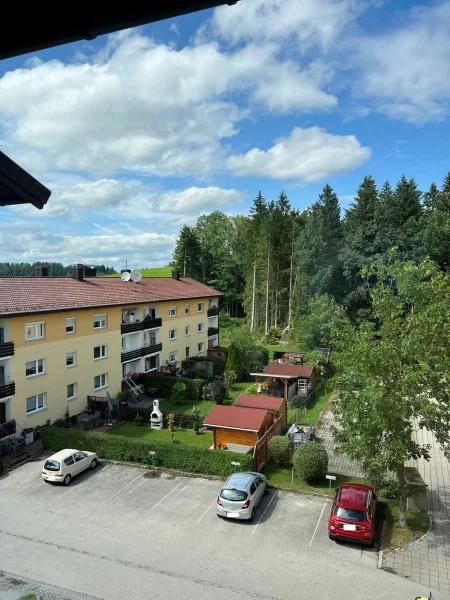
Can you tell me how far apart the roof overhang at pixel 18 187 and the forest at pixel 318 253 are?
3525 cm

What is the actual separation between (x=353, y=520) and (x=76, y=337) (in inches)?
759

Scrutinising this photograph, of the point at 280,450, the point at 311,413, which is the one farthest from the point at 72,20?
the point at 311,413

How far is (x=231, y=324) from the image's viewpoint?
6788 cm

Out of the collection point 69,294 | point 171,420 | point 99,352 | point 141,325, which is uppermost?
point 69,294

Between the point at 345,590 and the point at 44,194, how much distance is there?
44.5ft

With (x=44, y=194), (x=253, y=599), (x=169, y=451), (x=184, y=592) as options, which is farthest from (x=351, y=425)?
(x=44, y=194)

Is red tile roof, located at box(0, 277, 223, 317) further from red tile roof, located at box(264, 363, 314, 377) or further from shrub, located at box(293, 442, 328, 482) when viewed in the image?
shrub, located at box(293, 442, 328, 482)

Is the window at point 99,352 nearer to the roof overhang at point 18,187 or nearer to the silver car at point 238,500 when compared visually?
the silver car at point 238,500

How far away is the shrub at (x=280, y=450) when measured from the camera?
2067cm

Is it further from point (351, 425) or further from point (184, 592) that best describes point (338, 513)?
point (184, 592)

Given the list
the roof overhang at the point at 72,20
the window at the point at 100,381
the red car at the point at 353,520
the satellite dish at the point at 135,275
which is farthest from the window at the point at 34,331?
the roof overhang at the point at 72,20

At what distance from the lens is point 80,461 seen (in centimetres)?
2031

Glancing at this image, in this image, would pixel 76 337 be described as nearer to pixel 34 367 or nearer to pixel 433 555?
pixel 34 367

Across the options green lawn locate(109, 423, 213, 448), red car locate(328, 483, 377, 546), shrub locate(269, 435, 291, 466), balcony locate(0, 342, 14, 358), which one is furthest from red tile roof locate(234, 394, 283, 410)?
balcony locate(0, 342, 14, 358)
